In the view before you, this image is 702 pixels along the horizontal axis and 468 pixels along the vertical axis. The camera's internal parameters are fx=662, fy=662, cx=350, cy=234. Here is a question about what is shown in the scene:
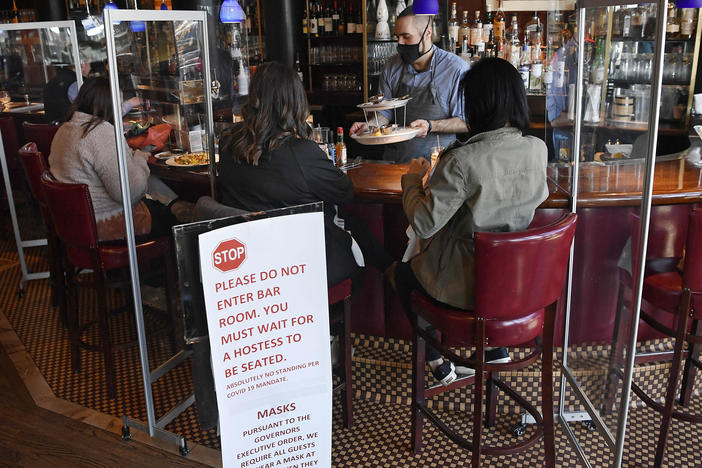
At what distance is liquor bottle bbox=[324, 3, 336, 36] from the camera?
22.3ft

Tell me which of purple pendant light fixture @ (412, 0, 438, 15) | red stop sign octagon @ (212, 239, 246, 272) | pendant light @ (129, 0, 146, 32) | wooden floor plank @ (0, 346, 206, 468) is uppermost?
purple pendant light fixture @ (412, 0, 438, 15)

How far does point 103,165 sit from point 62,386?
1.19m

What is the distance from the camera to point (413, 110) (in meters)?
4.21

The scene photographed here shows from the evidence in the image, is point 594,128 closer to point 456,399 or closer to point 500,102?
point 500,102

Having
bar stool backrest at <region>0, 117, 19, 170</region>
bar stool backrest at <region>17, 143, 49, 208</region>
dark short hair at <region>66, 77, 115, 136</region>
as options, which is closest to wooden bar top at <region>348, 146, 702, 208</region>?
dark short hair at <region>66, 77, 115, 136</region>

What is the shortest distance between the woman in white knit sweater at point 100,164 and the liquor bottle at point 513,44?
11.2 ft

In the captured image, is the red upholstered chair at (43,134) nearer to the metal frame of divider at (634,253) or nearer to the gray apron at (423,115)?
the gray apron at (423,115)

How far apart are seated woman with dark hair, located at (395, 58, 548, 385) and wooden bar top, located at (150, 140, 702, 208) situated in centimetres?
42

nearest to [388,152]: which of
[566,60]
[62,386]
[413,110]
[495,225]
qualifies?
[413,110]

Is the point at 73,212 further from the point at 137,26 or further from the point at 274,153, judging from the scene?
the point at 274,153

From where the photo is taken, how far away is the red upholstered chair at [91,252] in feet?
9.90

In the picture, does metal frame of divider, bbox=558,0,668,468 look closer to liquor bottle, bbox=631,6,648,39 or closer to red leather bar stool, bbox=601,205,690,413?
red leather bar stool, bbox=601,205,690,413

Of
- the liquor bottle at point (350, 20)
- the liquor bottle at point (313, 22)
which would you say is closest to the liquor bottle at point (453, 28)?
the liquor bottle at point (350, 20)

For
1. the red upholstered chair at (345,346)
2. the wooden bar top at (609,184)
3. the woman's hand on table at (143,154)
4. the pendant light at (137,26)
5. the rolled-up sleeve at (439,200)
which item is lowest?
the red upholstered chair at (345,346)
